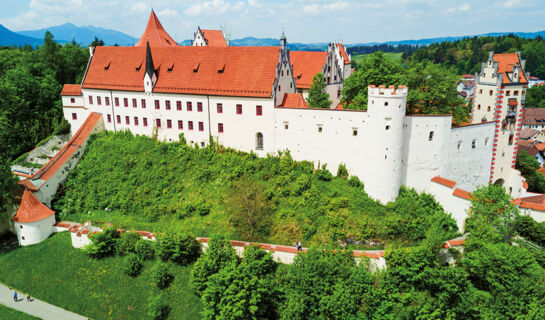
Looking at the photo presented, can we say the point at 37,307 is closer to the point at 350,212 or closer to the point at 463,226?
the point at 350,212

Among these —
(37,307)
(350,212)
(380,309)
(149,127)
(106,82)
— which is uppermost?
(106,82)

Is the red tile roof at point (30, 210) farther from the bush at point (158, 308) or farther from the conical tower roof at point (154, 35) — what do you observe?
the conical tower roof at point (154, 35)

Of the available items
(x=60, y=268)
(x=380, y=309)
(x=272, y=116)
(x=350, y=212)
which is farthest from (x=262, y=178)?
(x=60, y=268)

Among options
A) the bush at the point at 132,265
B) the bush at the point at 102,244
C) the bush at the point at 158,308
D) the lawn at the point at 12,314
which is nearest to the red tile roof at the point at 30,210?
the bush at the point at 102,244

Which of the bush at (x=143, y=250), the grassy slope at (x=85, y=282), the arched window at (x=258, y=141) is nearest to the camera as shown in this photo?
the grassy slope at (x=85, y=282)

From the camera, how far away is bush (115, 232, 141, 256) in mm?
33250

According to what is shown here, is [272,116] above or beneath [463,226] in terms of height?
above

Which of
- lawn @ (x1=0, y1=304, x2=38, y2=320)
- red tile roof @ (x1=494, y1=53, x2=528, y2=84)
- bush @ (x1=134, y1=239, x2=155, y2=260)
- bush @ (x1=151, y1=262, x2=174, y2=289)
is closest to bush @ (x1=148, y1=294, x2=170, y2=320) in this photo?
bush @ (x1=151, y1=262, x2=174, y2=289)

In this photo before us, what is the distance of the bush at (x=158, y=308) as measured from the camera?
28312 millimetres

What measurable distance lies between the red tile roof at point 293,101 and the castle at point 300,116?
4.5 inches

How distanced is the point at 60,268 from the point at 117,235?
5394mm

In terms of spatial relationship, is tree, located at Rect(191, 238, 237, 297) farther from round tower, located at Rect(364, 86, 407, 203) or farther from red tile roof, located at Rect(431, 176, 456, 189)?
red tile roof, located at Rect(431, 176, 456, 189)

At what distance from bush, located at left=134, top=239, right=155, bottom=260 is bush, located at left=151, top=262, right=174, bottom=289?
2.11 m

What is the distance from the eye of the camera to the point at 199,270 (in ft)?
94.2
